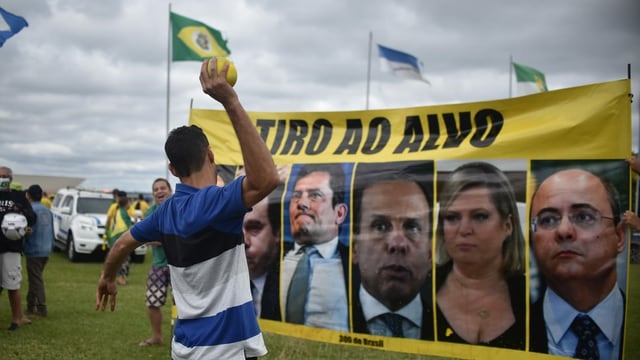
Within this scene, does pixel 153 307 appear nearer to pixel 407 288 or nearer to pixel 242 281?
pixel 407 288

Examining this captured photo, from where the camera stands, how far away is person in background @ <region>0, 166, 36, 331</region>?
26.3ft

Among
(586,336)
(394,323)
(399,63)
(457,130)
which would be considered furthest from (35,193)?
(399,63)

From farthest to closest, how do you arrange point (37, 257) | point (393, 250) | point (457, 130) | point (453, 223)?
point (37, 257), point (393, 250), point (457, 130), point (453, 223)

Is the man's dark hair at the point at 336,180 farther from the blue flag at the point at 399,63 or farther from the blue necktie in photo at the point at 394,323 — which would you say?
the blue flag at the point at 399,63

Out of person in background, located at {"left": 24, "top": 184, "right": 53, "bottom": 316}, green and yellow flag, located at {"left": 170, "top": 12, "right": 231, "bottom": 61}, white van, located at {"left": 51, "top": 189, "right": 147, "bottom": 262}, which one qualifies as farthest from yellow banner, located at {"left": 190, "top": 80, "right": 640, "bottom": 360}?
white van, located at {"left": 51, "top": 189, "right": 147, "bottom": 262}

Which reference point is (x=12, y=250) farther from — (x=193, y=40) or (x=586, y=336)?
(x=193, y=40)

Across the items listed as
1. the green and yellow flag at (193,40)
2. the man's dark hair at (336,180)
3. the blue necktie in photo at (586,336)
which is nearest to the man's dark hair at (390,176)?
the man's dark hair at (336,180)

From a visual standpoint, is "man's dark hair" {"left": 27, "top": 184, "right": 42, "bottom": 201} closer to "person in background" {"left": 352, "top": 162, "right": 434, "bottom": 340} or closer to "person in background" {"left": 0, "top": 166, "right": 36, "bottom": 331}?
"person in background" {"left": 0, "top": 166, "right": 36, "bottom": 331}

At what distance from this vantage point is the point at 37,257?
905 centimetres

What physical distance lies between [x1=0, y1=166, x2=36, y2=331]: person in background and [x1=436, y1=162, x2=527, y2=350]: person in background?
583cm

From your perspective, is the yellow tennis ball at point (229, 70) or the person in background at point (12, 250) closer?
the yellow tennis ball at point (229, 70)

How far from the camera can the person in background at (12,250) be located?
8031 mm

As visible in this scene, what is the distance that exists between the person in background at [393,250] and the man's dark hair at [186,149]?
128 inches

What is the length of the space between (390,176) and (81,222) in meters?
13.3
